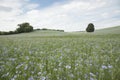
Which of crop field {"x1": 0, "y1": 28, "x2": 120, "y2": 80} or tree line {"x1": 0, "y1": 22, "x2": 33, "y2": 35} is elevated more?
tree line {"x1": 0, "y1": 22, "x2": 33, "y2": 35}

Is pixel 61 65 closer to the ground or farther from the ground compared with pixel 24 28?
closer to the ground

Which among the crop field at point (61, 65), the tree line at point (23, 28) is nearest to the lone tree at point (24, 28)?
the tree line at point (23, 28)

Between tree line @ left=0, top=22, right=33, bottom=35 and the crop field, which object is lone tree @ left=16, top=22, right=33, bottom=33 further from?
the crop field

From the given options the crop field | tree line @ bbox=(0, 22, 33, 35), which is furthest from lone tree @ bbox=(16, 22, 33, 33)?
the crop field

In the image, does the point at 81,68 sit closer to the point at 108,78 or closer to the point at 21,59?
the point at 108,78

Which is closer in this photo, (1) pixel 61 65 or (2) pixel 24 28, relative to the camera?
(1) pixel 61 65

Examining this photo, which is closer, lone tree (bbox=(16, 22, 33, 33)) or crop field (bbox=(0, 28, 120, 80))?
crop field (bbox=(0, 28, 120, 80))

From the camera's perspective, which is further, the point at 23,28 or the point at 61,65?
the point at 23,28

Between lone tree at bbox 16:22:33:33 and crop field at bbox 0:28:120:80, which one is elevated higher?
lone tree at bbox 16:22:33:33

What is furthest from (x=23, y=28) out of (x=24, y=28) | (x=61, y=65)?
(x=61, y=65)

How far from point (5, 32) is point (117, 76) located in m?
49.8

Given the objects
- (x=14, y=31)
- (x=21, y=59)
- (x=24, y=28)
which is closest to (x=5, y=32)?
(x=14, y=31)

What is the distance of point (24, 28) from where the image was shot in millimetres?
54844

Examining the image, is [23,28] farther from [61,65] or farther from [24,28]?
[61,65]
